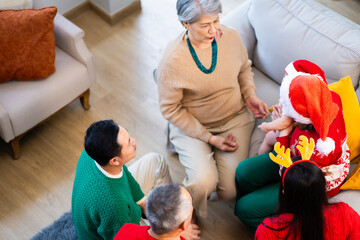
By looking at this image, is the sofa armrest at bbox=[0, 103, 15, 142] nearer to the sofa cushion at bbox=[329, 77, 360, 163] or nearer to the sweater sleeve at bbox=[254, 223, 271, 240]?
the sweater sleeve at bbox=[254, 223, 271, 240]

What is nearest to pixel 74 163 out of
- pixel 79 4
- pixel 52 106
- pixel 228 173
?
pixel 52 106

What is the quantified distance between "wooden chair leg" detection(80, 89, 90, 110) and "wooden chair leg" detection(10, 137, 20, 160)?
1.63 ft

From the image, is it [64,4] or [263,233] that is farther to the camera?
[64,4]

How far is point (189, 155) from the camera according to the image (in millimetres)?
2152

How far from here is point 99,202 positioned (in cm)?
158

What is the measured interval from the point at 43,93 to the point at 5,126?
0.94ft

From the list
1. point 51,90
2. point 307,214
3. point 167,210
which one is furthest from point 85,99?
point 307,214

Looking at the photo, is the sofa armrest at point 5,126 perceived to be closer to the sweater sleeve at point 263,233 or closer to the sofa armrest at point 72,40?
the sofa armrest at point 72,40

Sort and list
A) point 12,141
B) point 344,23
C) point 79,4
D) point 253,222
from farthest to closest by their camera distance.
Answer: point 79,4 → point 12,141 → point 344,23 → point 253,222

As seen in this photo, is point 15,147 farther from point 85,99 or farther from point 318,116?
point 318,116

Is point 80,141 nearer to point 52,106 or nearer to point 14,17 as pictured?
point 52,106

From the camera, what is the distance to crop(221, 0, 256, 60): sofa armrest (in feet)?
7.88

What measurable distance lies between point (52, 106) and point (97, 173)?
1072mm

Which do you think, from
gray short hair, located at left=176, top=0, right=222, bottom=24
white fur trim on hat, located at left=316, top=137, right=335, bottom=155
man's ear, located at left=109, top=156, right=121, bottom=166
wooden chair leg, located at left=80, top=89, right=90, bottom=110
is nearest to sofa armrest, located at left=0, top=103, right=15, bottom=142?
wooden chair leg, located at left=80, top=89, right=90, bottom=110
